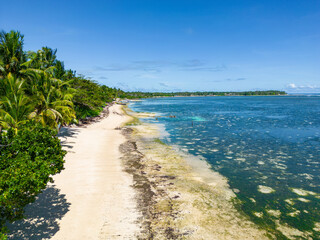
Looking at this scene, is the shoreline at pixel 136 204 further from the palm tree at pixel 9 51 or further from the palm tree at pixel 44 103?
the palm tree at pixel 9 51

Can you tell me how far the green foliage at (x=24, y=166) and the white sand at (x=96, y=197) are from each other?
3404mm

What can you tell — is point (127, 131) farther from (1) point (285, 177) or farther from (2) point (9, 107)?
(1) point (285, 177)

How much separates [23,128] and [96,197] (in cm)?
668

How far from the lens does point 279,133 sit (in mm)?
42625

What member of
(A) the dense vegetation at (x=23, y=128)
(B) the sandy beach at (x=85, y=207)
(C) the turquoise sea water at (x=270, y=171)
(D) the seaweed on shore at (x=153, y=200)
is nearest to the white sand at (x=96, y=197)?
(B) the sandy beach at (x=85, y=207)

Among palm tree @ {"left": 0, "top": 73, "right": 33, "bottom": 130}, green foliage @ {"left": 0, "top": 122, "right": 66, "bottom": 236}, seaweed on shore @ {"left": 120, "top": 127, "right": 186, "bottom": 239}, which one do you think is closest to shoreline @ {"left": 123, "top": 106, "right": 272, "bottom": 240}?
seaweed on shore @ {"left": 120, "top": 127, "right": 186, "bottom": 239}

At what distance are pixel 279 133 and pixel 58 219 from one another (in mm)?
43417

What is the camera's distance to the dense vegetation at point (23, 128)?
8.16 m

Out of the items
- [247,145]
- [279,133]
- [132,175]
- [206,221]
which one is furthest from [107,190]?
[279,133]

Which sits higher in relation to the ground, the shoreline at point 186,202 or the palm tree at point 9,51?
the palm tree at point 9,51

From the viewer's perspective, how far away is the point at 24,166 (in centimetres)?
883

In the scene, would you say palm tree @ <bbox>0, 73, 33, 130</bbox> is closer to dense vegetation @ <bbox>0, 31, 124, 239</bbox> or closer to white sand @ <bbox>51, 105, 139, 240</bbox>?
dense vegetation @ <bbox>0, 31, 124, 239</bbox>

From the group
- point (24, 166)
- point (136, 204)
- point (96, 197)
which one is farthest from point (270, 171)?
point (24, 166)

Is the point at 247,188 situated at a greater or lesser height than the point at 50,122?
lesser
